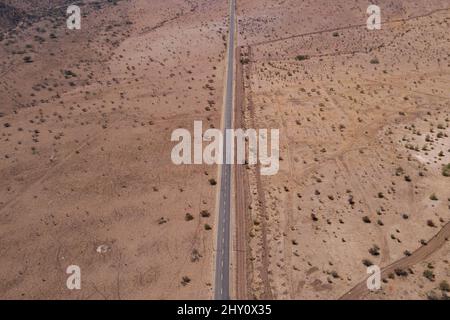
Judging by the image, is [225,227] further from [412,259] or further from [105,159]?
[105,159]

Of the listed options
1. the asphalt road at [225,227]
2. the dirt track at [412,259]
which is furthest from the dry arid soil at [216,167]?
the asphalt road at [225,227]

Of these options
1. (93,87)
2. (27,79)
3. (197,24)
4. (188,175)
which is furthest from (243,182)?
(197,24)

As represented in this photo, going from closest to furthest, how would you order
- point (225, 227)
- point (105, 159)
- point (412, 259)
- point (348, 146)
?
point (412, 259) → point (225, 227) → point (105, 159) → point (348, 146)

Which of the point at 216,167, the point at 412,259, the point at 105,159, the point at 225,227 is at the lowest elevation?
the point at 412,259

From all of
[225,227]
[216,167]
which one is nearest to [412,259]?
[225,227]

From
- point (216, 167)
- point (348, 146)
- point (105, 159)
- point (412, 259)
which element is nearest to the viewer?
point (412, 259)

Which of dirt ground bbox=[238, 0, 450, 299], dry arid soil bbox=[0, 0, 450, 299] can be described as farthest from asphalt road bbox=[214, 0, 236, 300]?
dirt ground bbox=[238, 0, 450, 299]
